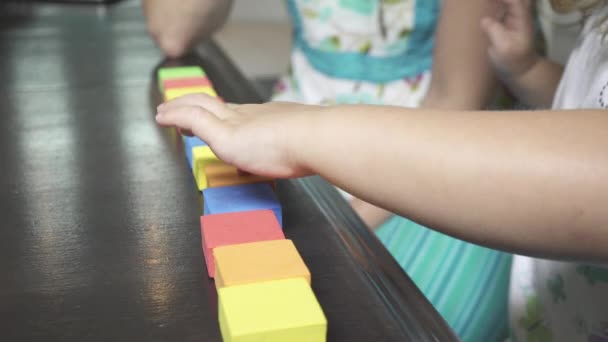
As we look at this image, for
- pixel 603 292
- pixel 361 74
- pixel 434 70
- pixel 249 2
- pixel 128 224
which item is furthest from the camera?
pixel 249 2

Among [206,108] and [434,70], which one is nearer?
[206,108]

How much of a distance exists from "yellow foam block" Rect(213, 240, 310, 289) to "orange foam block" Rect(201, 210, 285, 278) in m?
0.01

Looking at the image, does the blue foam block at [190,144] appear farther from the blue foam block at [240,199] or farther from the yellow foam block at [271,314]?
the yellow foam block at [271,314]

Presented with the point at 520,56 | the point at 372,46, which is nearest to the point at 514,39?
the point at 520,56

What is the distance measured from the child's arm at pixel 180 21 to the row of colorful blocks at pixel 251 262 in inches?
18.3

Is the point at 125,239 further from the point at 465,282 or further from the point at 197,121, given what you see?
the point at 465,282

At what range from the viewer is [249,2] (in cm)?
269

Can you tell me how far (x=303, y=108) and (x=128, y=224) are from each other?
151 mm

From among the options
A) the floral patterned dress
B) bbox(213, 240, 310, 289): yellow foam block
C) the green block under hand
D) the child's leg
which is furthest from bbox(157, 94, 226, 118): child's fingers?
the floral patterned dress

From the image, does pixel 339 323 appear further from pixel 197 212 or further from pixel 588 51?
pixel 588 51

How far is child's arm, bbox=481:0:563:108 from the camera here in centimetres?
88

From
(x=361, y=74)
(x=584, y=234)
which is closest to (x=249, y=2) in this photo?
(x=361, y=74)

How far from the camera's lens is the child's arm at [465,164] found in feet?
1.38

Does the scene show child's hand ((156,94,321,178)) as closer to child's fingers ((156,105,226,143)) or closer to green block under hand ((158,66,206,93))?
child's fingers ((156,105,226,143))
